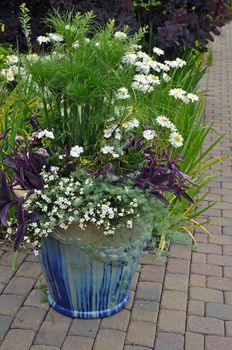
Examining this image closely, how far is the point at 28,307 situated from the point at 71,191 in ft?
2.83

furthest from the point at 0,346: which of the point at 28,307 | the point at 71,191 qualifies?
the point at 71,191

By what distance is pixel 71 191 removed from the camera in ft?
8.93

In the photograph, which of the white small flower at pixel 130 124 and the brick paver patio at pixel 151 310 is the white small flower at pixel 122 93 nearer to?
the white small flower at pixel 130 124

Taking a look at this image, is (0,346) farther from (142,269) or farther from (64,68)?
(64,68)

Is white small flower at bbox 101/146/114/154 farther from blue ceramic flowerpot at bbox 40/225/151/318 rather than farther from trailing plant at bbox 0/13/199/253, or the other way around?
blue ceramic flowerpot at bbox 40/225/151/318

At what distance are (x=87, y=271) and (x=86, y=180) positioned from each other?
0.51 m

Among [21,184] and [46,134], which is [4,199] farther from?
[46,134]

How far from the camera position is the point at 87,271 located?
2904mm

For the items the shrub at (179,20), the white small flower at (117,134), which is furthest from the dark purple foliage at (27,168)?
the shrub at (179,20)

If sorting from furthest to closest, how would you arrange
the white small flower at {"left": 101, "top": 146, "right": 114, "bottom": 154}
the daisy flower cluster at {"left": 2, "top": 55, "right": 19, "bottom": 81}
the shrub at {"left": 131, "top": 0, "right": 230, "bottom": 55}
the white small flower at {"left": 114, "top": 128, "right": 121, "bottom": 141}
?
1. the shrub at {"left": 131, "top": 0, "right": 230, "bottom": 55}
2. the daisy flower cluster at {"left": 2, "top": 55, "right": 19, "bottom": 81}
3. the white small flower at {"left": 114, "top": 128, "right": 121, "bottom": 141}
4. the white small flower at {"left": 101, "top": 146, "right": 114, "bottom": 154}

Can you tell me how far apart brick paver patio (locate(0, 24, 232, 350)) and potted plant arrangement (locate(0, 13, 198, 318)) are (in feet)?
0.46

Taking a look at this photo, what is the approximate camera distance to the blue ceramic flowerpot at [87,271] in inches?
111

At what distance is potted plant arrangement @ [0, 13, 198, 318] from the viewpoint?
272cm

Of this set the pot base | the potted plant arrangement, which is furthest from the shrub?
the pot base
